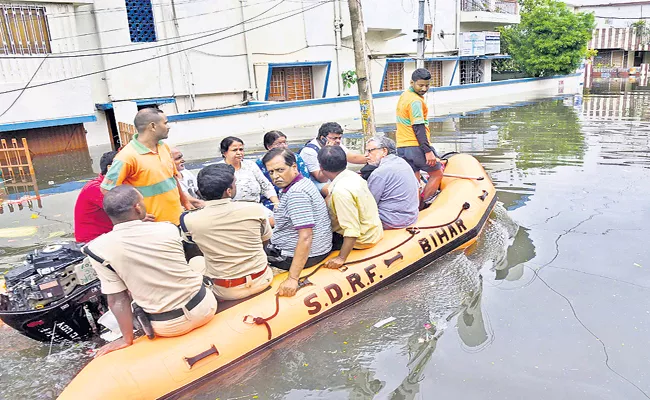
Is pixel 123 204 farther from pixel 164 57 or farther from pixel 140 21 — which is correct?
pixel 140 21

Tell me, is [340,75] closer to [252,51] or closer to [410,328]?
[252,51]

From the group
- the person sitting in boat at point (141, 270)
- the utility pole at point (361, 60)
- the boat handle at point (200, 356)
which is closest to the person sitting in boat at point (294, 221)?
the boat handle at point (200, 356)

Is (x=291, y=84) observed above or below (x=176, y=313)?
above

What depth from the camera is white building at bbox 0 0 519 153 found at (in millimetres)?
11812

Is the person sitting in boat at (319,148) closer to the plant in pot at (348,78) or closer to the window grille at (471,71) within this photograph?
the plant in pot at (348,78)

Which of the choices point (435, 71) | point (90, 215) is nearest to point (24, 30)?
point (90, 215)

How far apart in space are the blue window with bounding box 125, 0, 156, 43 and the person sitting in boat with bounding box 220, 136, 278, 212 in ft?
34.7

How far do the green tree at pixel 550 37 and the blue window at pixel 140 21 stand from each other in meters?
20.6

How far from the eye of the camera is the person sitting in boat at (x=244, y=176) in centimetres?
470

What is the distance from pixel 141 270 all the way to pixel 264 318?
1017mm

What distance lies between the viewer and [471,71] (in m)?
25.9

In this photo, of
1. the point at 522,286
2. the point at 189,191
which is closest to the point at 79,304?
the point at 189,191

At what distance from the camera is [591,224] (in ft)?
19.2

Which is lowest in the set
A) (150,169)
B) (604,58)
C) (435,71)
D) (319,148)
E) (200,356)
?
(200,356)
